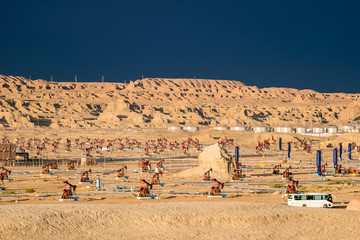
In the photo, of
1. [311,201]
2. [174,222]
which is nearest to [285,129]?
[311,201]

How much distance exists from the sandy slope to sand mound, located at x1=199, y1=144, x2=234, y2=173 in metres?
Answer: 27.2

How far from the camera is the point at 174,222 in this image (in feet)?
81.3

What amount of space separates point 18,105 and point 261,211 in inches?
6768

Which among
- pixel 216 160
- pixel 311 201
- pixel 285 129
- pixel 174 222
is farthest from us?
pixel 285 129

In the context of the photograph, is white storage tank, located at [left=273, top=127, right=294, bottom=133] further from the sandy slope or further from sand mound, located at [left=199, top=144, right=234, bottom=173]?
the sandy slope

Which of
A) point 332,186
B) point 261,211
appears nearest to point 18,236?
point 261,211

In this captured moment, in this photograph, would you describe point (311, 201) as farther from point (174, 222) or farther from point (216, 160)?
point (216, 160)

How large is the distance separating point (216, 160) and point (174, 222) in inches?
1207

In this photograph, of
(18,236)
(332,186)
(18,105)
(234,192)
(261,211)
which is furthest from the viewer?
(18,105)

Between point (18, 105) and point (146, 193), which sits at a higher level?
point (18, 105)

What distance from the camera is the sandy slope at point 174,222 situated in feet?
75.4

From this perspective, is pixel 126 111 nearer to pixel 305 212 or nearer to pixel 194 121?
pixel 194 121

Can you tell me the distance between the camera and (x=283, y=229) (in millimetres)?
24984

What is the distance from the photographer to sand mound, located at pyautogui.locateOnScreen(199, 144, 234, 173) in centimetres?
5491
